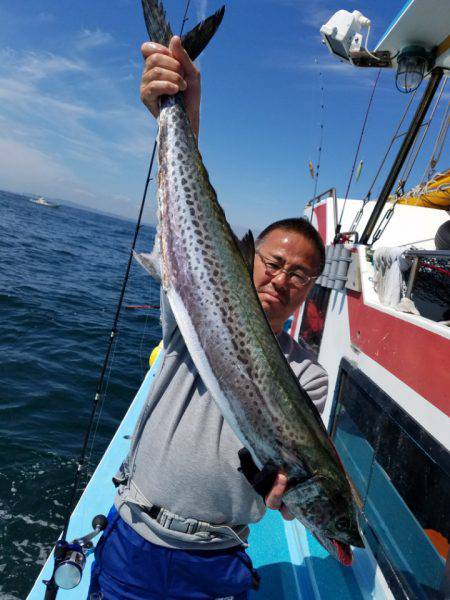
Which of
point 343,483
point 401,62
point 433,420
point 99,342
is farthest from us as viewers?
point 99,342


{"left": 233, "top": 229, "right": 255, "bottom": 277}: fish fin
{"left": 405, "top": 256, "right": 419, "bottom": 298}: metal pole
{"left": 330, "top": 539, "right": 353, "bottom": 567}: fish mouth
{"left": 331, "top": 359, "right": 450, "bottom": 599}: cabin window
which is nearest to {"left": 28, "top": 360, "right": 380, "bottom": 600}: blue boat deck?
{"left": 331, "top": 359, "right": 450, "bottom": 599}: cabin window

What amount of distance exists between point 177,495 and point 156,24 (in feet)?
7.28

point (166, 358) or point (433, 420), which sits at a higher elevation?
point (166, 358)

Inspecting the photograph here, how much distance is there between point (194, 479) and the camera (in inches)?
70.7

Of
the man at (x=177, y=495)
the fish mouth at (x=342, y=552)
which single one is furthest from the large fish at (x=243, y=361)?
the man at (x=177, y=495)

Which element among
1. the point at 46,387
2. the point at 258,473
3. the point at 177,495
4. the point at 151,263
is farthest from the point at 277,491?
the point at 46,387

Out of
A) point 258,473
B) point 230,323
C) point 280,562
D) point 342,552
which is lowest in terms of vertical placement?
point 280,562

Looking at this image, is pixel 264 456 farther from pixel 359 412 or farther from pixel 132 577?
pixel 359 412

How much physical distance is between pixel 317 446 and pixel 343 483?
23 centimetres

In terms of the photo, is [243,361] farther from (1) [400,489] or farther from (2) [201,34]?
(1) [400,489]

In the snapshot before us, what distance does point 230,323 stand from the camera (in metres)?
1.79

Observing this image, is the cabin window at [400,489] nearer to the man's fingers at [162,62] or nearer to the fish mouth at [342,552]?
the fish mouth at [342,552]

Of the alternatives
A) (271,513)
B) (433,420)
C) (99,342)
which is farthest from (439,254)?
(99,342)

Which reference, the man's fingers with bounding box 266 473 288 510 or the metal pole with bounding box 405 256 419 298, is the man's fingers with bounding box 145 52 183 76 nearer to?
the man's fingers with bounding box 266 473 288 510
